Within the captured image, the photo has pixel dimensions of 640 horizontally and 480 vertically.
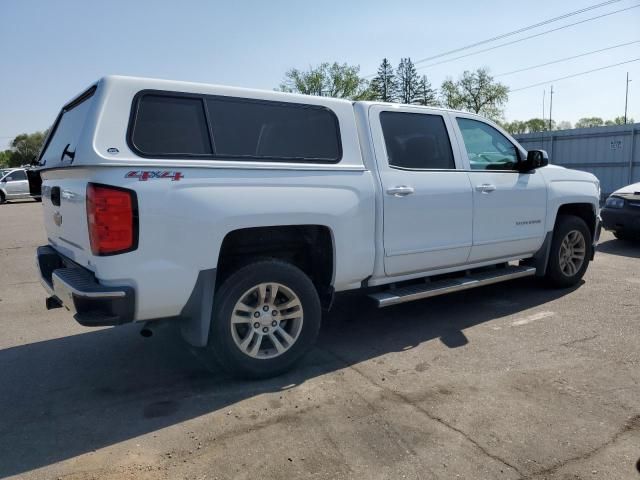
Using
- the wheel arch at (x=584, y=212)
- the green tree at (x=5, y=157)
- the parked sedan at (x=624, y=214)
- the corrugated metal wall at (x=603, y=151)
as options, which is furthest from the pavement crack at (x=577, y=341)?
the green tree at (x=5, y=157)

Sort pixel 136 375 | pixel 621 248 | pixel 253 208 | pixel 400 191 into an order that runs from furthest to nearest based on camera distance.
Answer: pixel 621 248
pixel 400 191
pixel 136 375
pixel 253 208

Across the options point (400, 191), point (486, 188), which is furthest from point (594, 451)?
point (486, 188)

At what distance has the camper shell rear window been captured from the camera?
330cm

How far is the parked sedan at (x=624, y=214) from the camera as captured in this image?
895 cm

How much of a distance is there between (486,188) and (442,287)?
1108 mm

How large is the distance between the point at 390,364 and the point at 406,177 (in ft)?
5.23

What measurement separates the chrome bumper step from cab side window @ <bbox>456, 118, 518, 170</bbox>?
111 cm

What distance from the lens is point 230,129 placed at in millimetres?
3643

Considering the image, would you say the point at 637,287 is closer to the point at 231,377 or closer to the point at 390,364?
the point at 390,364

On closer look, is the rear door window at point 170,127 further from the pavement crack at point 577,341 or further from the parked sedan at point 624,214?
the parked sedan at point 624,214

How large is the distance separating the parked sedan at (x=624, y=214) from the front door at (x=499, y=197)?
447 centimetres

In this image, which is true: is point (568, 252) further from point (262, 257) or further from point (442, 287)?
point (262, 257)

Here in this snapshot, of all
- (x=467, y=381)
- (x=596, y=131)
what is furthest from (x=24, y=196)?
(x=467, y=381)

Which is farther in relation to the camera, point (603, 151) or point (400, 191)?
point (603, 151)
